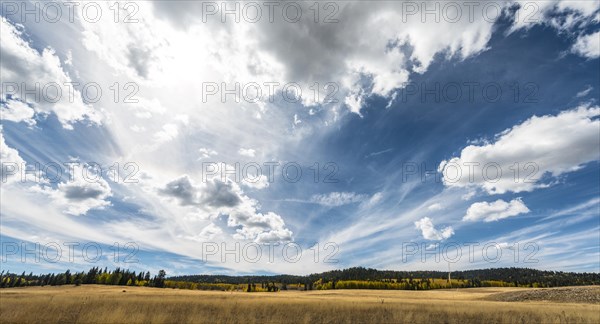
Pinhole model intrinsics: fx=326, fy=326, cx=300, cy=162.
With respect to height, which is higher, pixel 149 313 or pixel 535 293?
pixel 149 313

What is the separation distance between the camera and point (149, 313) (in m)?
22.8

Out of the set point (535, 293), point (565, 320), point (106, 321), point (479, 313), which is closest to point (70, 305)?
point (106, 321)

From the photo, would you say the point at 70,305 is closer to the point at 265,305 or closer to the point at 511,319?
the point at 265,305

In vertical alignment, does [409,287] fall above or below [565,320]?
below

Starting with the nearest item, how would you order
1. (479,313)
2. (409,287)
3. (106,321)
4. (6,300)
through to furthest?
(106,321) → (479,313) → (6,300) → (409,287)

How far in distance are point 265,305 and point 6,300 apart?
880 inches

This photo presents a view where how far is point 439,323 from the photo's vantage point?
21.7m

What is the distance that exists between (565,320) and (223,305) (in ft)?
78.1

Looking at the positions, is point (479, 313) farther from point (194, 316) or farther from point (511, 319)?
point (194, 316)

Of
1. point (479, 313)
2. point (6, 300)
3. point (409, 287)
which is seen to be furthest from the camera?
point (409, 287)

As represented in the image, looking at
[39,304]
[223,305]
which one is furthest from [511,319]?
[39,304]

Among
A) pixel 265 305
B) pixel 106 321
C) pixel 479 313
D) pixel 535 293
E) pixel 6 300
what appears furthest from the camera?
pixel 535 293

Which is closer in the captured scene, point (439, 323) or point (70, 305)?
point (439, 323)

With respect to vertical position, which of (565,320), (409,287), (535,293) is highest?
(565,320)
